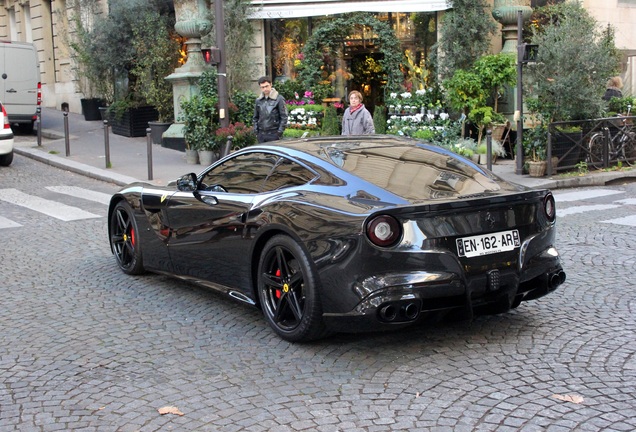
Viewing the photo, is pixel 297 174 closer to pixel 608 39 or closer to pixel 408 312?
pixel 408 312

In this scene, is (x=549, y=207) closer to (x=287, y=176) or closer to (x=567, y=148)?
(x=287, y=176)

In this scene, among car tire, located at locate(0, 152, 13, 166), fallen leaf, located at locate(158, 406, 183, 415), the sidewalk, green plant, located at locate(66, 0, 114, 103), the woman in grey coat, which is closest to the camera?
fallen leaf, located at locate(158, 406, 183, 415)

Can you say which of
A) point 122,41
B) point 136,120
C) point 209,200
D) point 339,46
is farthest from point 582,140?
point 122,41

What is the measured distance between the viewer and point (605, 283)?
22.6 ft

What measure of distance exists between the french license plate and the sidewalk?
8.20m

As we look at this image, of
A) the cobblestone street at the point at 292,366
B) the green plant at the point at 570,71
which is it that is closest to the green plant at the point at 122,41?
the green plant at the point at 570,71

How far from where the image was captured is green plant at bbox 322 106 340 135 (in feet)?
60.0

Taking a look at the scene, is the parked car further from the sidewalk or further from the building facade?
the building facade

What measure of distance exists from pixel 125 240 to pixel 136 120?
49.9 ft

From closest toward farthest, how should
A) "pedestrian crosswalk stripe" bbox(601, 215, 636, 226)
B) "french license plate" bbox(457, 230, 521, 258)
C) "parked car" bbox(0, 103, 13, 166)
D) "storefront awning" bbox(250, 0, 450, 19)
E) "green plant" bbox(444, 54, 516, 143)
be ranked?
"french license plate" bbox(457, 230, 521, 258), "pedestrian crosswalk stripe" bbox(601, 215, 636, 226), "parked car" bbox(0, 103, 13, 166), "green plant" bbox(444, 54, 516, 143), "storefront awning" bbox(250, 0, 450, 19)

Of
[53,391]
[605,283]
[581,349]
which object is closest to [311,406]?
[53,391]

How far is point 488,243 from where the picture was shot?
5027 mm

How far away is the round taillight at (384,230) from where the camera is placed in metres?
4.78

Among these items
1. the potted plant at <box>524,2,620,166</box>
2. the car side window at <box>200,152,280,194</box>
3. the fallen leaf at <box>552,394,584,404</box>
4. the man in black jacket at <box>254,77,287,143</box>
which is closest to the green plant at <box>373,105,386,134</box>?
the potted plant at <box>524,2,620,166</box>
